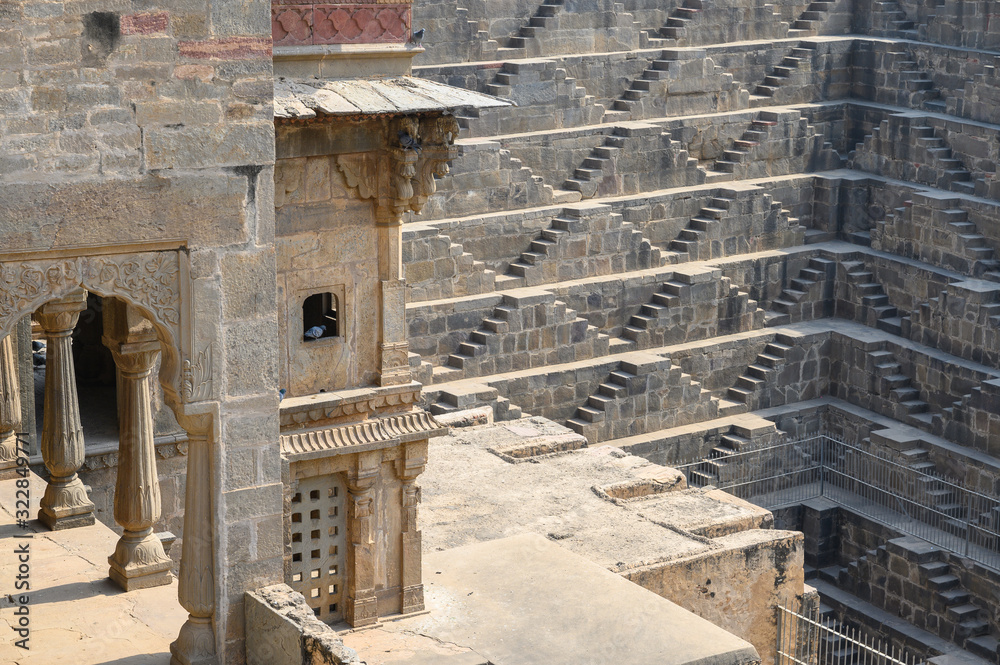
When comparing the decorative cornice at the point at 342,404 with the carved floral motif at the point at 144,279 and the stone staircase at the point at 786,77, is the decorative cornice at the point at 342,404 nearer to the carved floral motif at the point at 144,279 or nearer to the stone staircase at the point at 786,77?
the carved floral motif at the point at 144,279

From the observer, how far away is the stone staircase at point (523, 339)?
57.3 ft

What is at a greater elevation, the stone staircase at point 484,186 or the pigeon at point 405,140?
the pigeon at point 405,140

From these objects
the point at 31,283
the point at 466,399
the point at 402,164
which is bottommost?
the point at 466,399

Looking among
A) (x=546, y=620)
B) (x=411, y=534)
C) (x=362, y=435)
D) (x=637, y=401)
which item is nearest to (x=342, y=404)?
(x=362, y=435)

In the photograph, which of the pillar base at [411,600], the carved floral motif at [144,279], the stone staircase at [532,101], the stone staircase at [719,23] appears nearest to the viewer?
the carved floral motif at [144,279]

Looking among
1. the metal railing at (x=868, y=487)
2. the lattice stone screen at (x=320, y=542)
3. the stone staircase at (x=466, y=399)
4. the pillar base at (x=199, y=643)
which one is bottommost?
the metal railing at (x=868, y=487)

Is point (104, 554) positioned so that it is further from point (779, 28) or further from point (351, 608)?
point (779, 28)

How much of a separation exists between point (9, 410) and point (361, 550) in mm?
3040

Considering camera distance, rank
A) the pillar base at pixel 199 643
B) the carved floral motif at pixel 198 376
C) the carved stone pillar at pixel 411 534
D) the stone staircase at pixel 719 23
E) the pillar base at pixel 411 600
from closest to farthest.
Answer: the carved floral motif at pixel 198 376 < the pillar base at pixel 199 643 < the carved stone pillar at pixel 411 534 < the pillar base at pixel 411 600 < the stone staircase at pixel 719 23

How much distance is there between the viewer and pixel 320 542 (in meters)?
9.95

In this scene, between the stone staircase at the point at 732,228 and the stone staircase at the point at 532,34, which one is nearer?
the stone staircase at the point at 532,34

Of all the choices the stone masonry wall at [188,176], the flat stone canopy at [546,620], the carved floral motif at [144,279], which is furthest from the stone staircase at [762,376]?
the carved floral motif at [144,279]

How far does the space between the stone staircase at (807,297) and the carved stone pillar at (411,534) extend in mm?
11419

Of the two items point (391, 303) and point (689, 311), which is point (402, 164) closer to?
point (391, 303)
